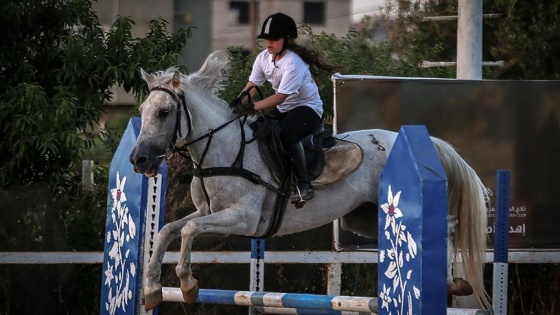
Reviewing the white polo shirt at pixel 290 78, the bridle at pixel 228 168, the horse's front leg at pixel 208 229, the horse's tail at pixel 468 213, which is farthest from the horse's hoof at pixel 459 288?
the white polo shirt at pixel 290 78

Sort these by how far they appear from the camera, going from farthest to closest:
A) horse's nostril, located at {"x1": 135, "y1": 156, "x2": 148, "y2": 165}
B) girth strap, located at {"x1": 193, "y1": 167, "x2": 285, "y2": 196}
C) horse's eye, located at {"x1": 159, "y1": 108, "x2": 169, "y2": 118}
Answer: girth strap, located at {"x1": 193, "y1": 167, "x2": 285, "y2": 196}
horse's eye, located at {"x1": 159, "y1": 108, "x2": 169, "y2": 118}
horse's nostril, located at {"x1": 135, "y1": 156, "x2": 148, "y2": 165}

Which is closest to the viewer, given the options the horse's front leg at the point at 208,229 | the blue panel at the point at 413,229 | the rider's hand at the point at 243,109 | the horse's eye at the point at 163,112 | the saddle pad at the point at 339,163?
the blue panel at the point at 413,229

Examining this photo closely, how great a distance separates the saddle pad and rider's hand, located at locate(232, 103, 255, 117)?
63 centimetres

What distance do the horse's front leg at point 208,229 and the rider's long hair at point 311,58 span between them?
1.02 meters

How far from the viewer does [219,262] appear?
873 cm

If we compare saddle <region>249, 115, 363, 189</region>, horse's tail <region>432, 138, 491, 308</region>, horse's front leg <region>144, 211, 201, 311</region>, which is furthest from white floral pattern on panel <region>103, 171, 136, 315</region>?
horse's tail <region>432, 138, 491, 308</region>

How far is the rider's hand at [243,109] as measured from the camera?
6855mm

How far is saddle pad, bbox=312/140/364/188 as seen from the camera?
7.15 m

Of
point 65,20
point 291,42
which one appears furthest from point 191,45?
point 291,42

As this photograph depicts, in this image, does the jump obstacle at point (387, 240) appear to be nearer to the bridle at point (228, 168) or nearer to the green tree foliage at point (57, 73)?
the bridle at point (228, 168)

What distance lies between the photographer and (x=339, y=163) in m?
7.17

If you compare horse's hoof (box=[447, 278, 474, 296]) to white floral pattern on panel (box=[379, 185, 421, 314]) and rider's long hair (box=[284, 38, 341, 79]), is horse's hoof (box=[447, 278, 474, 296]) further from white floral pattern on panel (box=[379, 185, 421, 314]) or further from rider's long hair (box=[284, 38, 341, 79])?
rider's long hair (box=[284, 38, 341, 79])

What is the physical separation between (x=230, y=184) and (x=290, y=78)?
75 cm

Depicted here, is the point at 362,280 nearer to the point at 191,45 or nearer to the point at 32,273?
the point at 32,273
